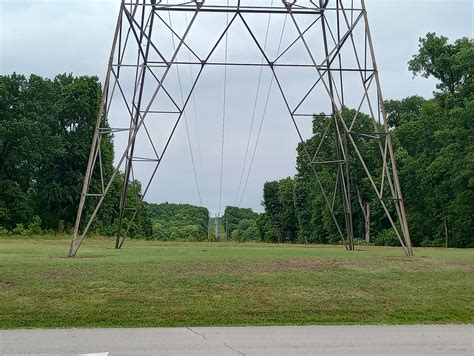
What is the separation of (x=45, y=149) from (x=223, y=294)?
44905mm

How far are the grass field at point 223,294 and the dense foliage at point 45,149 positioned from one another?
36.8 meters

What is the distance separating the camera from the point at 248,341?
9.26m

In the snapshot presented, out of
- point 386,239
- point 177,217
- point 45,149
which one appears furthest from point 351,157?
point 177,217

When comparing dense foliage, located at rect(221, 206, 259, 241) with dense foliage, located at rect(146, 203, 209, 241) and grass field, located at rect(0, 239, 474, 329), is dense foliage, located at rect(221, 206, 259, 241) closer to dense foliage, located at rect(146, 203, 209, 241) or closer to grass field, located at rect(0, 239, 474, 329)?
dense foliage, located at rect(146, 203, 209, 241)

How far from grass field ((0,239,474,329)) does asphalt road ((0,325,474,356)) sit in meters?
0.64

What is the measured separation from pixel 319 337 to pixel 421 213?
53.0m

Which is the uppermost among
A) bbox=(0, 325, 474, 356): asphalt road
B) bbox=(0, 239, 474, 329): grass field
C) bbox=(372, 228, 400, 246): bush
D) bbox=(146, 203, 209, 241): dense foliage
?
bbox=(146, 203, 209, 241): dense foliage

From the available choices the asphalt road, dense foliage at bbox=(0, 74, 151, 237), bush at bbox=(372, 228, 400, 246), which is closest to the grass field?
the asphalt road

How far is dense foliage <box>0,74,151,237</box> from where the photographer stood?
52.7 meters

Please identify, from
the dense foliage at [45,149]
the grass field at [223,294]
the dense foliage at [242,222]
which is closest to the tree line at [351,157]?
the dense foliage at [45,149]

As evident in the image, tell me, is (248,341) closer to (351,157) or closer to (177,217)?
(351,157)

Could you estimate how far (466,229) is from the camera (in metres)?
52.9

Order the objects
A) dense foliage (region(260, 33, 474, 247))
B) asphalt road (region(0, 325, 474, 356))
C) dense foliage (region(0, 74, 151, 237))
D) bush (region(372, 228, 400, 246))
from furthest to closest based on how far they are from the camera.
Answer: bush (region(372, 228, 400, 246))
dense foliage (region(0, 74, 151, 237))
dense foliage (region(260, 33, 474, 247))
asphalt road (region(0, 325, 474, 356))

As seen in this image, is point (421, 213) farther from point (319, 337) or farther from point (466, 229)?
point (319, 337)
